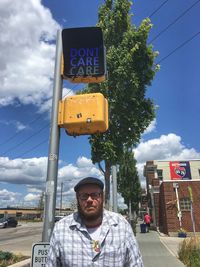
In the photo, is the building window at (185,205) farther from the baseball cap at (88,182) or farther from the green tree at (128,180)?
the baseball cap at (88,182)

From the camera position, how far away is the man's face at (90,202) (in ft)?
8.55

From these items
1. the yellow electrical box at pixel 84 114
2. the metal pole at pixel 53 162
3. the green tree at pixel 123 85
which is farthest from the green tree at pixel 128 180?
the yellow electrical box at pixel 84 114

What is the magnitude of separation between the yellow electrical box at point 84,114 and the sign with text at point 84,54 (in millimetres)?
373

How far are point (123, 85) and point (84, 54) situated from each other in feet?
24.9

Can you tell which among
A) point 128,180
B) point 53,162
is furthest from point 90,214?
point 128,180

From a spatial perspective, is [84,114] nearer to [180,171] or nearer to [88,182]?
[88,182]

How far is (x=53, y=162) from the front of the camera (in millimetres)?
4039

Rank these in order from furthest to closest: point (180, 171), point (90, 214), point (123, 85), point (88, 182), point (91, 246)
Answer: point (180, 171)
point (123, 85)
point (88, 182)
point (90, 214)
point (91, 246)

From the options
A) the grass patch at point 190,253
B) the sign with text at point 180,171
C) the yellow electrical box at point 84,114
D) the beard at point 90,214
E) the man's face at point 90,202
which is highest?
the sign with text at point 180,171

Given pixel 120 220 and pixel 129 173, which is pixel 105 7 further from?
pixel 129 173

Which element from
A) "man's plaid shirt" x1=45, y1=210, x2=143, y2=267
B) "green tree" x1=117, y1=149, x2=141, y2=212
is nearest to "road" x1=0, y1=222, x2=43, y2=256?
"man's plaid shirt" x1=45, y1=210, x2=143, y2=267

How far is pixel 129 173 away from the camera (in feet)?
126

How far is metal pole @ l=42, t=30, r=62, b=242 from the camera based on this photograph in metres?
3.79

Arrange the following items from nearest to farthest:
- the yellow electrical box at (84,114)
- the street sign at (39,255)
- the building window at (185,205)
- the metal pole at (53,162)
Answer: the street sign at (39,255), the metal pole at (53,162), the yellow electrical box at (84,114), the building window at (185,205)
